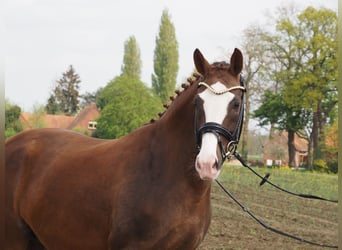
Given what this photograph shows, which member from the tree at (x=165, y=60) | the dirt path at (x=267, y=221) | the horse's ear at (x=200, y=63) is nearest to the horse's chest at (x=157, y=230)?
the horse's ear at (x=200, y=63)

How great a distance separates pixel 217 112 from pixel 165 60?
5643 cm

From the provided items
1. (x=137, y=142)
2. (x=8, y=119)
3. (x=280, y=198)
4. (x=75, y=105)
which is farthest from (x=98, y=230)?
(x=75, y=105)

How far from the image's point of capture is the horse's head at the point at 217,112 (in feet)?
9.35

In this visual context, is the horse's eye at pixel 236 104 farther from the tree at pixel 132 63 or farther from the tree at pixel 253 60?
the tree at pixel 132 63

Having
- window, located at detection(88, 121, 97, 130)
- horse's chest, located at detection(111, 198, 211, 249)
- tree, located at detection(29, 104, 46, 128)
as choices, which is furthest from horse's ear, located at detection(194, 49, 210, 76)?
window, located at detection(88, 121, 97, 130)

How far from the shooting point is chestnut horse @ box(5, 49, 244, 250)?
307 cm

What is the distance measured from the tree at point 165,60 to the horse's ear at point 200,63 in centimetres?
5060

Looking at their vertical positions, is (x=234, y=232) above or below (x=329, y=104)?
below

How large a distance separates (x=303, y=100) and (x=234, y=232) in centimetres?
3316

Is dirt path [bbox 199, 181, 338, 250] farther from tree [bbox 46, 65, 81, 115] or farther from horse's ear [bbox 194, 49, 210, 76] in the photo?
tree [bbox 46, 65, 81, 115]

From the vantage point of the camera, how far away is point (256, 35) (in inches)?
1555

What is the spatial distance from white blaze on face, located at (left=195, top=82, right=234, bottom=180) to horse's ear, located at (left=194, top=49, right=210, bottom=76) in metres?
0.24

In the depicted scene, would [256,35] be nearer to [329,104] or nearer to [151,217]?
[329,104]

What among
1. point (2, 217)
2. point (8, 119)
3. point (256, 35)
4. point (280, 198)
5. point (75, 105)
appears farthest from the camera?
point (75, 105)
